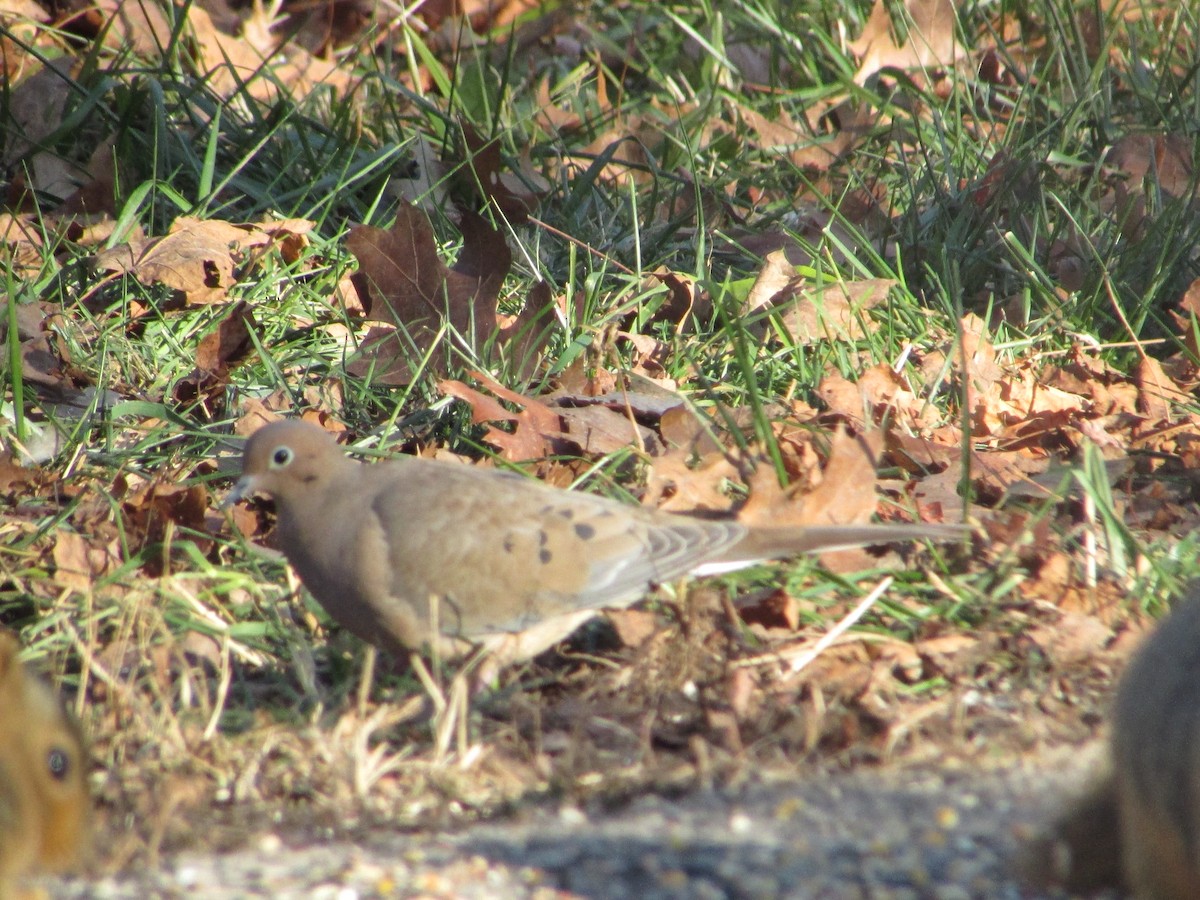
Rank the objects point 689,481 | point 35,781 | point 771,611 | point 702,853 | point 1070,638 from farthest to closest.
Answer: point 689,481, point 771,611, point 1070,638, point 702,853, point 35,781

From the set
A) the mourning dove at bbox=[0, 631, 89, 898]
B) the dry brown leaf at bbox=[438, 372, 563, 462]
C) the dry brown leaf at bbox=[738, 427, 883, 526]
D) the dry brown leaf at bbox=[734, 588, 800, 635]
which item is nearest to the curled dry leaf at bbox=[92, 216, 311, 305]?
the dry brown leaf at bbox=[438, 372, 563, 462]

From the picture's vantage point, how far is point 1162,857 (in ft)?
5.90

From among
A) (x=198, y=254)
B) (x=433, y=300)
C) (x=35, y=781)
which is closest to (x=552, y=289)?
(x=433, y=300)

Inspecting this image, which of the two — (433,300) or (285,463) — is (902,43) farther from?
(285,463)

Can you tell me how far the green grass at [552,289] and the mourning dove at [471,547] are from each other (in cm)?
15

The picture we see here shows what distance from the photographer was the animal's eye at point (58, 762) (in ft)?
7.06

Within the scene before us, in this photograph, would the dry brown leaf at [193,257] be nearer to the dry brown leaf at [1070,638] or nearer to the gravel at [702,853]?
the gravel at [702,853]

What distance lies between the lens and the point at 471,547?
3.06m

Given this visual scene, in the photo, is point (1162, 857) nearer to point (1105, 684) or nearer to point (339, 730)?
point (1105, 684)

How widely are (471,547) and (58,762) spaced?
3.58ft

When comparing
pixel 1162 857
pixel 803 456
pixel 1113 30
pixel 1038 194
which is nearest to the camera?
pixel 1162 857

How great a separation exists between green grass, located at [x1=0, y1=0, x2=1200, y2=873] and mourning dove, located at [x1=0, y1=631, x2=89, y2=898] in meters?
0.17

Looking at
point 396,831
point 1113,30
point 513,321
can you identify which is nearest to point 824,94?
point 1113,30

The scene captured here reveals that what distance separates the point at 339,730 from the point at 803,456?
154cm
